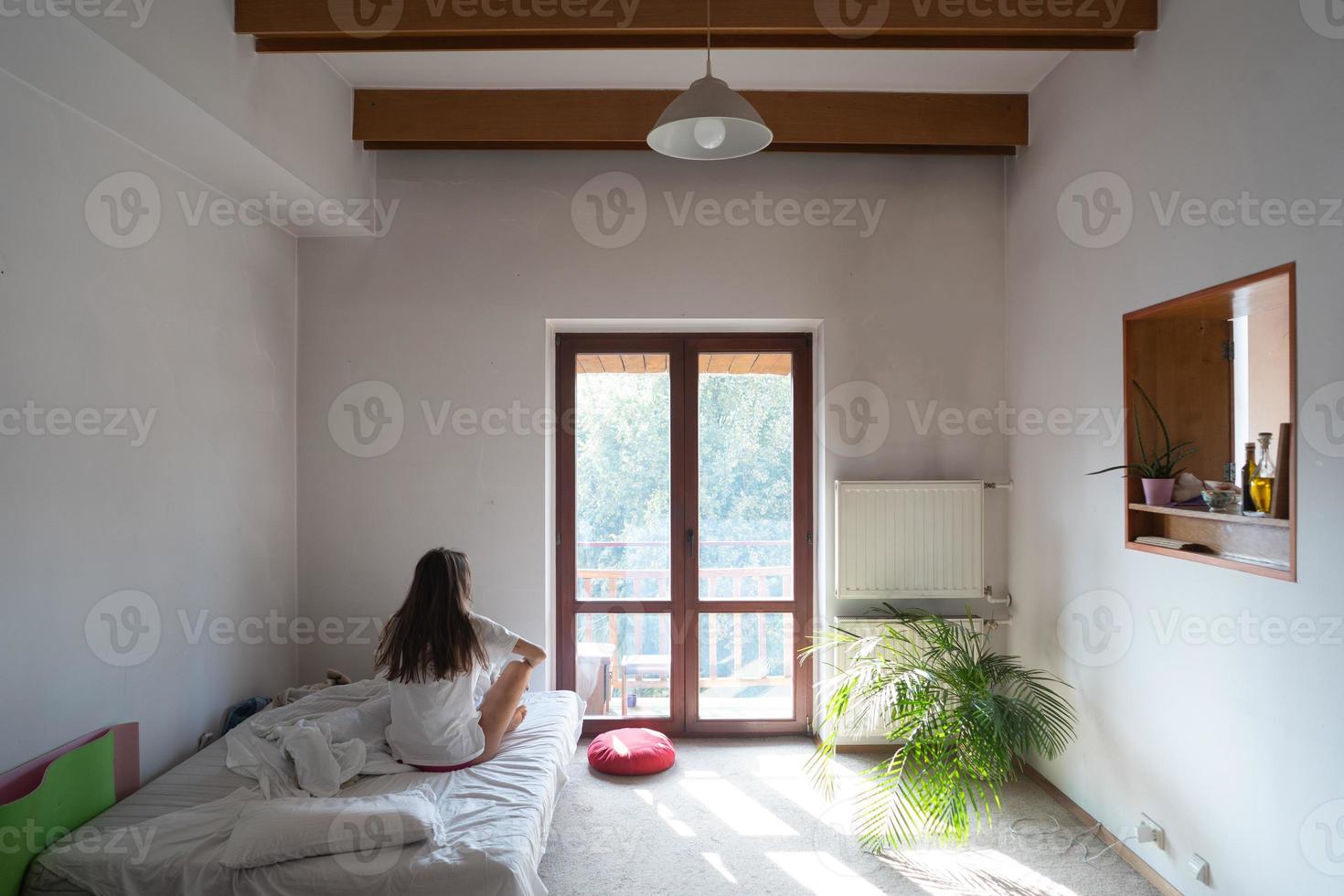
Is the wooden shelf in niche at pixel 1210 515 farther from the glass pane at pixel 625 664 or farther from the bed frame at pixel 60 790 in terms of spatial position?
the bed frame at pixel 60 790

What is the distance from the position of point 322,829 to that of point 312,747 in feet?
1.60

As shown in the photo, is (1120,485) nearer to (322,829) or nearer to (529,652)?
(529,652)

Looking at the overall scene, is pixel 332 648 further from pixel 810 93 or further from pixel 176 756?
pixel 810 93

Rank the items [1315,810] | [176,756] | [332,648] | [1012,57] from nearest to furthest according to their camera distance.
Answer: [1315,810], [176,756], [1012,57], [332,648]

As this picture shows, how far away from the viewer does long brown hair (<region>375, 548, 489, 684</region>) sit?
2.48 meters

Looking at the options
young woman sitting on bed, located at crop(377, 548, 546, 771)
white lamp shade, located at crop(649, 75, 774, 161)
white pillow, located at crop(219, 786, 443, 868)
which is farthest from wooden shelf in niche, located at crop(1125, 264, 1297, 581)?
white pillow, located at crop(219, 786, 443, 868)

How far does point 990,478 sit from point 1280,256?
5.76 feet

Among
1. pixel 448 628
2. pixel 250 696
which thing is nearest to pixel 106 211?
pixel 448 628

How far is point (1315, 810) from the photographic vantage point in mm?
1839

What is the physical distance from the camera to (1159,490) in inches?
96.5

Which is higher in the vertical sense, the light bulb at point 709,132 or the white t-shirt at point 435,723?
the light bulb at point 709,132

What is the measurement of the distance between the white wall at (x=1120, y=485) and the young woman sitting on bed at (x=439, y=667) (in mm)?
2113

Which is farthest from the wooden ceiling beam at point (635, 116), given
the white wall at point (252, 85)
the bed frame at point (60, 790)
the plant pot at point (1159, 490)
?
the bed frame at point (60, 790)

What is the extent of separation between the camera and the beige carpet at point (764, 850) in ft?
8.01
